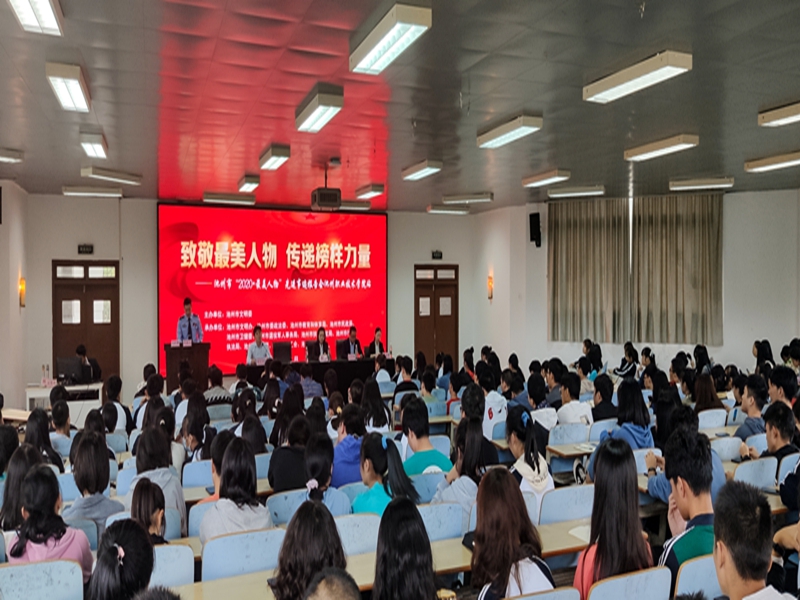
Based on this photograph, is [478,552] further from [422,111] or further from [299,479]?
[422,111]

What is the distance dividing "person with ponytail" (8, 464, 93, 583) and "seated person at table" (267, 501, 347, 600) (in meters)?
1.18

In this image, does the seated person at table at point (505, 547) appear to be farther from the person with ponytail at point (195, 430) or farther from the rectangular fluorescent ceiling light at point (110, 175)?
the rectangular fluorescent ceiling light at point (110, 175)

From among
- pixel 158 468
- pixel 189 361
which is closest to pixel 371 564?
pixel 158 468

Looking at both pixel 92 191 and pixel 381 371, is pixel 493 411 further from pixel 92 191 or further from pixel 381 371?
pixel 92 191

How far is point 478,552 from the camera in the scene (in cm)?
258

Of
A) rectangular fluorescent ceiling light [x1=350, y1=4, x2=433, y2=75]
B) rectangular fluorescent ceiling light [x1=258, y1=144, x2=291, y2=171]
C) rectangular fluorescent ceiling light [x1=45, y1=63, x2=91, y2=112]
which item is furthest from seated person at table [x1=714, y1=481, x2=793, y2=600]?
rectangular fluorescent ceiling light [x1=258, y1=144, x2=291, y2=171]

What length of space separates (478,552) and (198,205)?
10.9 m

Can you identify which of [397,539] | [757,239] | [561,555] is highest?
[757,239]

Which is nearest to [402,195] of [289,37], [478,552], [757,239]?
[757,239]

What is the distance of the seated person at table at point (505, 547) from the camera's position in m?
2.51

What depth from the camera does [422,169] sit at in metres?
8.56

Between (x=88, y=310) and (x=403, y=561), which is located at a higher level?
(x=88, y=310)

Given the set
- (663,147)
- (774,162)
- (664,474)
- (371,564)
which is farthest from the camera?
(774,162)

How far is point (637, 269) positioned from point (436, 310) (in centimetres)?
455
